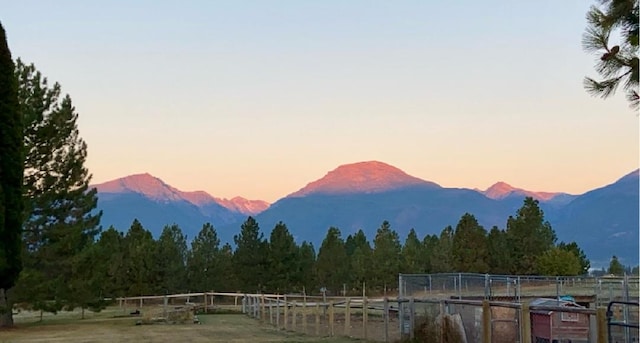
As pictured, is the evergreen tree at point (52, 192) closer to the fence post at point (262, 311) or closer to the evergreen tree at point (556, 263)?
the fence post at point (262, 311)

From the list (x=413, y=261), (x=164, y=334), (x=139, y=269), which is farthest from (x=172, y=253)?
(x=164, y=334)

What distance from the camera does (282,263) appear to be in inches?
2505

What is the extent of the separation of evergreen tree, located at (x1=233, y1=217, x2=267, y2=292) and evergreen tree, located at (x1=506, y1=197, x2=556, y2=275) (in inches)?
819

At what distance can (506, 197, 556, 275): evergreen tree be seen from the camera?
221 ft

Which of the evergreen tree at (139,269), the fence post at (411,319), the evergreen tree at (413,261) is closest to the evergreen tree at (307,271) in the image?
the evergreen tree at (413,261)

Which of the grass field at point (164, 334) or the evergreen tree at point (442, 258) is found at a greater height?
the evergreen tree at point (442, 258)

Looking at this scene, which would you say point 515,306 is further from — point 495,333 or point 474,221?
point 474,221

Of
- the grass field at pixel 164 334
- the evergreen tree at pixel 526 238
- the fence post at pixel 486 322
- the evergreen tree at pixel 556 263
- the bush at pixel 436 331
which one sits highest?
the evergreen tree at pixel 526 238

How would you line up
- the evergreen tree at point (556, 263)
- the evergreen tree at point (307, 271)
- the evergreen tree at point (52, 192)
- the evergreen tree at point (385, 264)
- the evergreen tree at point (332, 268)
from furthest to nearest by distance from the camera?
the evergreen tree at point (385, 264)
the evergreen tree at point (332, 268)
the evergreen tree at point (307, 271)
the evergreen tree at point (556, 263)
the evergreen tree at point (52, 192)

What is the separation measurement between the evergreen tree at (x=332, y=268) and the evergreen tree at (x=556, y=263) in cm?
1655

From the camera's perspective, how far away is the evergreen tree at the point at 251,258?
62875 mm

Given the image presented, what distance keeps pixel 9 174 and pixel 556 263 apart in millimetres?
52753

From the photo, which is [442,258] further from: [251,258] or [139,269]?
[139,269]

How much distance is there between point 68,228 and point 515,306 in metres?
24.0
